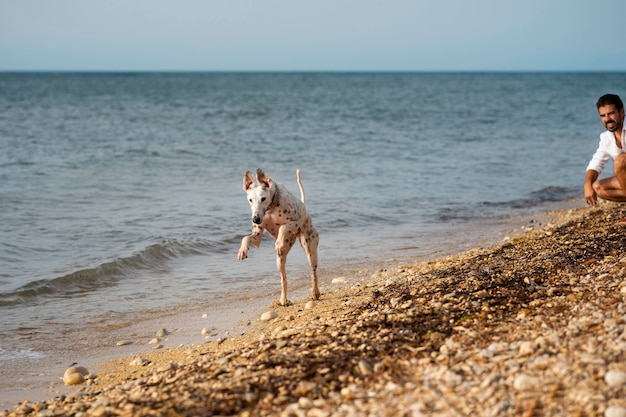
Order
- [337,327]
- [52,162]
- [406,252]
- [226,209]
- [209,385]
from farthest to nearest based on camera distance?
1. [52,162]
2. [226,209]
3. [406,252]
4. [337,327]
5. [209,385]

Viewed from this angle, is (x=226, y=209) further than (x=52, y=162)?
No

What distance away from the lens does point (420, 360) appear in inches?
192

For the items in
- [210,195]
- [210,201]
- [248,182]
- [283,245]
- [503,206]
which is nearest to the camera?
[248,182]

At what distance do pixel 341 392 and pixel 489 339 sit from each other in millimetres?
1268

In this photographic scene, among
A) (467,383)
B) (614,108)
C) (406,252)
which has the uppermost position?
(614,108)

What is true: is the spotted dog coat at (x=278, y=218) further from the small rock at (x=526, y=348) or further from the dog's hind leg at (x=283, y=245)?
the small rock at (x=526, y=348)

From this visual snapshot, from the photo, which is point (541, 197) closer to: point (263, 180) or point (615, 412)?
point (263, 180)

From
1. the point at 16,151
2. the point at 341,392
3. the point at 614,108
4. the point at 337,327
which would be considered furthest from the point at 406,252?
the point at 16,151

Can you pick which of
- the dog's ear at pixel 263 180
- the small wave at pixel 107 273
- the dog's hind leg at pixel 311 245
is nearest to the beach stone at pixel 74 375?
the dog's ear at pixel 263 180

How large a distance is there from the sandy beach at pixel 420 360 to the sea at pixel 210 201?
1.95 meters

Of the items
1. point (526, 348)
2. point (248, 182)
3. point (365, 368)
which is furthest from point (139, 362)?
point (526, 348)

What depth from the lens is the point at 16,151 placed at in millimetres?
22234

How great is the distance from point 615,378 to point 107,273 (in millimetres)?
7615

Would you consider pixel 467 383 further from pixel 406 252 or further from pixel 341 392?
pixel 406 252
